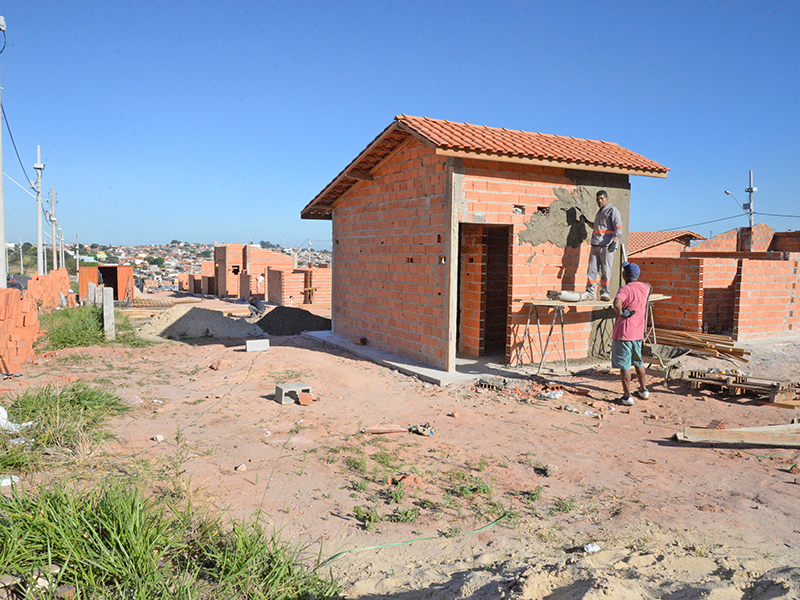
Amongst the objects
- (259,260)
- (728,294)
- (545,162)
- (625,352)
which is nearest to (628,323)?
(625,352)

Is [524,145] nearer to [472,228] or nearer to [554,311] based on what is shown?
[472,228]

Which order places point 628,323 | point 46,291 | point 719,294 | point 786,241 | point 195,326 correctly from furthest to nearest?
1. point 786,241
2. point 46,291
3. point 195,326
4. point 719,294
5. point 628,323

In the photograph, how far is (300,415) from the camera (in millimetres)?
7082

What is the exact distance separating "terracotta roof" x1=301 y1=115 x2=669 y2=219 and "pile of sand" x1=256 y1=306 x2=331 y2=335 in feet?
18.0

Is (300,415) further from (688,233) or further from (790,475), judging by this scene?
(688,233)

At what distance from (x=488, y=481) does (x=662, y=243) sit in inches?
869

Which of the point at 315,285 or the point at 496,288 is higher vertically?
the point at 496,288

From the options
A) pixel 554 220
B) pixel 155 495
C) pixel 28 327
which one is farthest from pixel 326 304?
pixel 155 495

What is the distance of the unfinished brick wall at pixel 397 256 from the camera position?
9.16 meters

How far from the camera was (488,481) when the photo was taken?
4.86 m

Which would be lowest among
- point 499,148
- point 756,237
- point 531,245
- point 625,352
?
point 625,352

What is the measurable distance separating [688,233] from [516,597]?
27.3 metres

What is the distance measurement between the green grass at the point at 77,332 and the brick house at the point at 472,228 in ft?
19.6

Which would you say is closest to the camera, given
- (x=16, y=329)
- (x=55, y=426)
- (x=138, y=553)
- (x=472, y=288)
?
(x=138, y=553)
